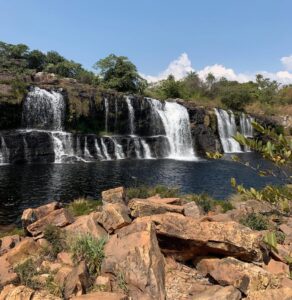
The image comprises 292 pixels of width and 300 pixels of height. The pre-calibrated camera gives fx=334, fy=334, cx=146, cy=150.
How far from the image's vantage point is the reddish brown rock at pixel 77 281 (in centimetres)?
734

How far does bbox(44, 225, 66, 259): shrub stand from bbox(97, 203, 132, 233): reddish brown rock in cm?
124

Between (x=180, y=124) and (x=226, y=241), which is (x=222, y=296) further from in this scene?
(x=180, y=124)

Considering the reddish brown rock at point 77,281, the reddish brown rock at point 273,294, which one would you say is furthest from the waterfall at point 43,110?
the reddish brown rock at point 273,294

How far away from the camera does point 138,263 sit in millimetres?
7984

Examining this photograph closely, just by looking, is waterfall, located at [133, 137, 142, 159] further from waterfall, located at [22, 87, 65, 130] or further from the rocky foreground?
the rocky foreground

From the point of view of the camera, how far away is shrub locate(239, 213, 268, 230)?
12344 millimetres

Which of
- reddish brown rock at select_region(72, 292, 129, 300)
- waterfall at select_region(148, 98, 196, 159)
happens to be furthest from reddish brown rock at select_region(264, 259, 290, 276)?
waterfall at select_region(148, 98, 196, 159)

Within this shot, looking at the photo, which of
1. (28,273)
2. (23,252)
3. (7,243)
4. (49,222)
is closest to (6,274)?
(28,273)

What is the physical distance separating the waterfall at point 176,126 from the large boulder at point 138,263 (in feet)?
116

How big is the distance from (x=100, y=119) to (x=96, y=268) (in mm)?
36942

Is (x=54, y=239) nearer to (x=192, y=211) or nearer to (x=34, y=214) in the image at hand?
(x=34, y=214)

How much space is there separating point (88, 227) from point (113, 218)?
81 cm

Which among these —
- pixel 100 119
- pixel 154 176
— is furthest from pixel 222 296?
pixel 100 119

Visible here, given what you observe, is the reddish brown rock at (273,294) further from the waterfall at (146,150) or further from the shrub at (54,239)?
the waterfall at (146,150)
